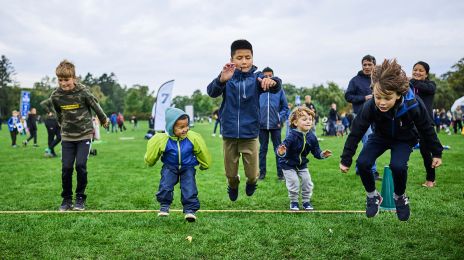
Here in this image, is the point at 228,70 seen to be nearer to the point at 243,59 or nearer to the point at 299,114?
the point at 243,59

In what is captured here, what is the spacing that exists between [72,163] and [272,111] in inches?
171

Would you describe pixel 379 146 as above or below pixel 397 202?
above

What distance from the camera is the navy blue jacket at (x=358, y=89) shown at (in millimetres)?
8413

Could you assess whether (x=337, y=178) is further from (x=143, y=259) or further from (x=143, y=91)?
(x=143, y=91)

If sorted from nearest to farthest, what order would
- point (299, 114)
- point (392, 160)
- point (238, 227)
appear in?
point (392, 160) → point (238, 227) → point (299, 114)

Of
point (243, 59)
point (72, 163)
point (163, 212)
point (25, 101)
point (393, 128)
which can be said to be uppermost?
point (25, 101)

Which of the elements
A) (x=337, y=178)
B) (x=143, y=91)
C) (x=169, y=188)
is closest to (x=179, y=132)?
(x=169, y=188)

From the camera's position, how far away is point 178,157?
218 inches

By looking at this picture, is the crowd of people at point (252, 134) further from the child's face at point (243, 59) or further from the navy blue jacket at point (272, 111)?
the navy blue jacket at point (272, 111)

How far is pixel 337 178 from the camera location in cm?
890

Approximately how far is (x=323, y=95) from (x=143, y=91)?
46996 mm

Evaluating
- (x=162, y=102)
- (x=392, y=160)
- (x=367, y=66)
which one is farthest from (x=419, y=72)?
(x=162, y=102)

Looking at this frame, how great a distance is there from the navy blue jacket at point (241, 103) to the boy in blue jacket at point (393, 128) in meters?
1.47

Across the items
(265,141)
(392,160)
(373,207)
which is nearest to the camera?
(392,160)
